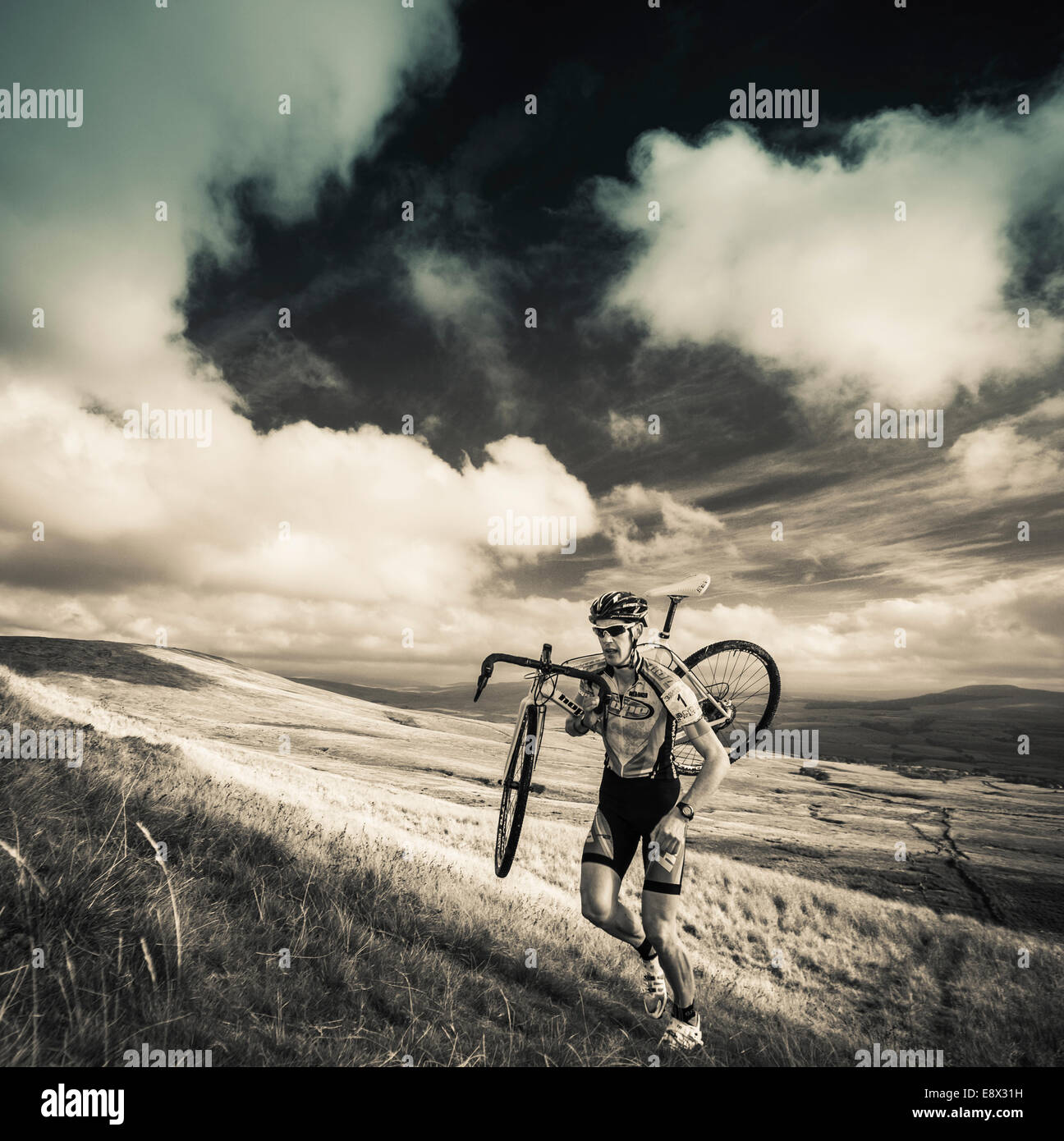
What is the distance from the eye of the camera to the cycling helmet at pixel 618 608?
502cm

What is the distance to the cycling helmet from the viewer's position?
502 centimetres

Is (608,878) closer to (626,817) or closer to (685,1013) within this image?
(626,817)

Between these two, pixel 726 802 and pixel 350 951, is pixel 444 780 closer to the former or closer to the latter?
pixel 726 802

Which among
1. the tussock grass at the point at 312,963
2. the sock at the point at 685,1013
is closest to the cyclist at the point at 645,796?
the sock at the point at 685,1013

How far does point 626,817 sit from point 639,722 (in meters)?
0.92

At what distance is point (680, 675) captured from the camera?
534 cm

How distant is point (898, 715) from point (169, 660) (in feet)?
513

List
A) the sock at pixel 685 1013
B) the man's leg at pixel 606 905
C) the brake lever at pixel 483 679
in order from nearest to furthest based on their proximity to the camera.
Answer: the brake lever at pixel 483 679, the sock at pixel 685 1013, the man's leg at pixel 606 905

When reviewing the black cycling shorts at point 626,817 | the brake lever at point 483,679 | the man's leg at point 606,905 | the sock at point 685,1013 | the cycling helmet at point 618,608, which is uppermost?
the cycling helmet at point 618,608

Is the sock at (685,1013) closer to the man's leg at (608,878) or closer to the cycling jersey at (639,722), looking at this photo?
the man's leg at (608,878)
